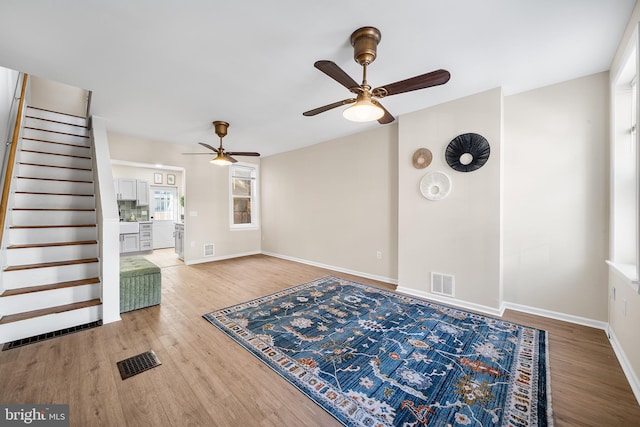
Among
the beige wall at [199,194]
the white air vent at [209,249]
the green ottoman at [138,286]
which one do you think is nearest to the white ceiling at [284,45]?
the beige wall at [199,194]

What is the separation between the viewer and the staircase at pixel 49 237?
98.1 inches

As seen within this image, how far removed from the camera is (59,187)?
3396 mm

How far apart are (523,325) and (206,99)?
4.69 metres

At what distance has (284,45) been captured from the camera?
214cm

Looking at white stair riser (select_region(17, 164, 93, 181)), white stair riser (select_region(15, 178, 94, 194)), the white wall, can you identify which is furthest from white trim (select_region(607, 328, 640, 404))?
white stair riser (select_region(17, 164, 93, 181))

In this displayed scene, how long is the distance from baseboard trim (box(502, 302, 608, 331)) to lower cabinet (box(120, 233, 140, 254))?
846 cm

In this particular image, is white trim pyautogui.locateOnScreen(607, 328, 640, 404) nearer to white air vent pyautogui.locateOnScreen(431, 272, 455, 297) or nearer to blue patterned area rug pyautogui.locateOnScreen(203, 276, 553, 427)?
blue patterned area rug pyautogui.locateOnScreen(203, 276, 553, 427)

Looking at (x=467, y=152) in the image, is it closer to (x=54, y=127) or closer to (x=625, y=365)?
(x=625, y=365)

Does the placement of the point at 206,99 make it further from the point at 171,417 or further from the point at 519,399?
the point at 519,399

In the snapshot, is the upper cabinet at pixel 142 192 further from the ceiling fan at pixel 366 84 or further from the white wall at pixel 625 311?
the white wall at pixel 625 311

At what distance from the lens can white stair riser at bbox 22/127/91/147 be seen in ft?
12.0

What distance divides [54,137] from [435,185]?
5.93 meters

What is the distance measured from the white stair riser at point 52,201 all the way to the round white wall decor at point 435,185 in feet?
15.8

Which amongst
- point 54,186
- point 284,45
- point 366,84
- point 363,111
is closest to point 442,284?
point 363,111
